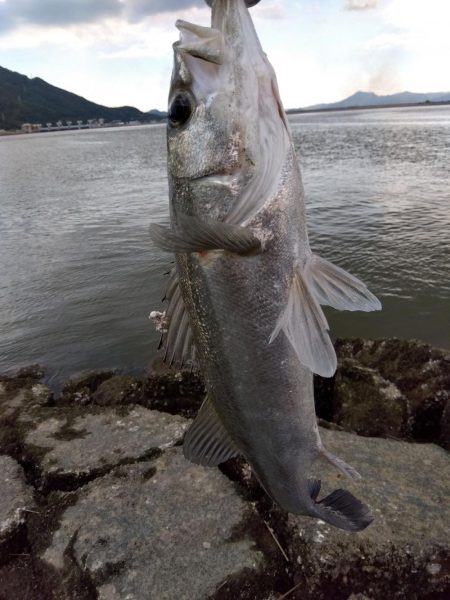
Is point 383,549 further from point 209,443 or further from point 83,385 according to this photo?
point 83,385

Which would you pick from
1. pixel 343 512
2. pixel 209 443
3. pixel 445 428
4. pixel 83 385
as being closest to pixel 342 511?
pixel 343 512

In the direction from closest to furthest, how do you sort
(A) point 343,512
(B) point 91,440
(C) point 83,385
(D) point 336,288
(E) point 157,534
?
(D) point 336,288 < (A) point 343,512 < (E) point 157,534 < (B) point 91,440 < (C) point 83,385

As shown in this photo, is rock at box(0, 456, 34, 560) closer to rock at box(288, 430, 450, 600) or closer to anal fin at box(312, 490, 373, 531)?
rock at box(288, 430, 450, 600)

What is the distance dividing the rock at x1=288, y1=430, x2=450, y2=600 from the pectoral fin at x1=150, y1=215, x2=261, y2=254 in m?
2.42

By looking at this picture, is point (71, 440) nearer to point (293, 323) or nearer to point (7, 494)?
point (7, 494)

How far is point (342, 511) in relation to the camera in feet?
9.48

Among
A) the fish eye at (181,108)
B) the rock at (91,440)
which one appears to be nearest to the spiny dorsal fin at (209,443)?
the fish eye at (181,108)

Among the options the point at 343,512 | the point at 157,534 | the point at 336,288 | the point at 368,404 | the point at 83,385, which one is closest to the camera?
the point at 336,288

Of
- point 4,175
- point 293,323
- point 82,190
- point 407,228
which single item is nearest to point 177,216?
point 293,323

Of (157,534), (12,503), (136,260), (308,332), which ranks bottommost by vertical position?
(136,260)

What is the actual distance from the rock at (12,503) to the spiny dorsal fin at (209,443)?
224 cm

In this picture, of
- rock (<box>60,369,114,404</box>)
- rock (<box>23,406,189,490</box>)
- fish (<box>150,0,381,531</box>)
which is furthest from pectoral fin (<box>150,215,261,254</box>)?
rock (<box>60,369,114,404</box>)

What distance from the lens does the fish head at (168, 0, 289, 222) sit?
2164 millimetres

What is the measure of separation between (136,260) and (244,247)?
1392cm
